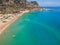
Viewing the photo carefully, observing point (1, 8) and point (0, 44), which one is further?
point (1, 8)

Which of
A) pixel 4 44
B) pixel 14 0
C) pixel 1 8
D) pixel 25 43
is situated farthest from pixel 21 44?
pixel 14 0

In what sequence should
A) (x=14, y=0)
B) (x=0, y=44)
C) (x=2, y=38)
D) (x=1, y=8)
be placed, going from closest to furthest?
(x=0, y=44), (x=2, y=38), (x=1, y=8), (x=14, y=0)

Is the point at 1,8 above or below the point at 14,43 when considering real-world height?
below

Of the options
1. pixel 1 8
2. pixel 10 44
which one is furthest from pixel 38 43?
pixel 1 8

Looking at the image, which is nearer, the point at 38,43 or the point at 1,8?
the point at 38,43

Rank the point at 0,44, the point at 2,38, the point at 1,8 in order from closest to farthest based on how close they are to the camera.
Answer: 1. the point at 0,44
2. the point at 2,38
3. the point at 1,8

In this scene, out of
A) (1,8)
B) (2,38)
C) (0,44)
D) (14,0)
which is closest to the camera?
(0,44)

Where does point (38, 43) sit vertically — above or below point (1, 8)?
above

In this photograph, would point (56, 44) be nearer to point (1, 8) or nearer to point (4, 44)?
point (4, 44)

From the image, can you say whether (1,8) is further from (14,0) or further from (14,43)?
(14,43)
